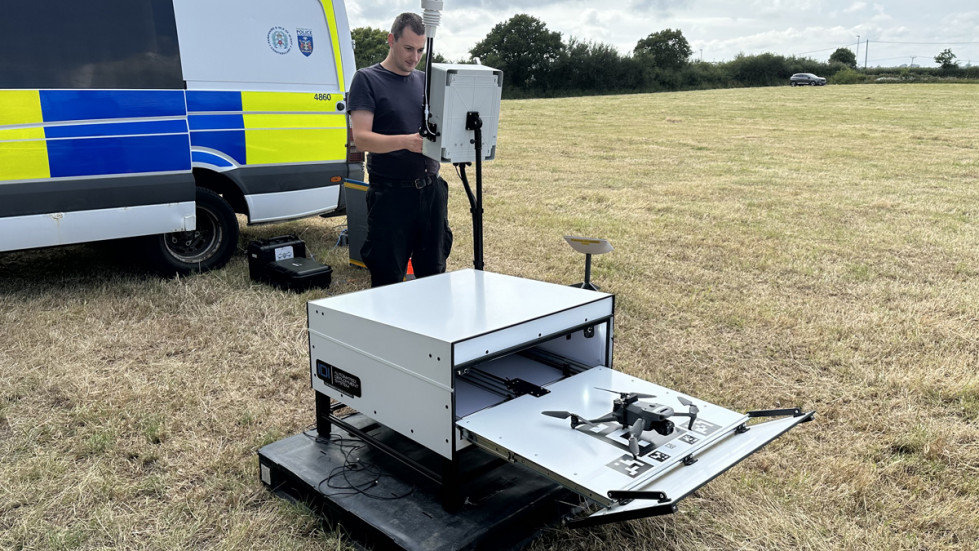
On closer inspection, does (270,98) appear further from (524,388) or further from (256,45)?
(524,388)

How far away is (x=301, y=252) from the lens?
5422mm

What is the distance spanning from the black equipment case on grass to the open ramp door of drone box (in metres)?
3.06

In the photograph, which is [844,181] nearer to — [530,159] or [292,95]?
[530,159]

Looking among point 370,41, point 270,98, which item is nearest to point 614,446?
point 270,98

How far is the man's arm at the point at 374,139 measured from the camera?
9.74 feet

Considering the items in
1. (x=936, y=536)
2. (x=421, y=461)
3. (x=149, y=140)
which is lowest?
(x=936, y=536)

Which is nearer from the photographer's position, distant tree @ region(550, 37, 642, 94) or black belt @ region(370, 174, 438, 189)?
black belt @ region(370, 174, 438, 189)

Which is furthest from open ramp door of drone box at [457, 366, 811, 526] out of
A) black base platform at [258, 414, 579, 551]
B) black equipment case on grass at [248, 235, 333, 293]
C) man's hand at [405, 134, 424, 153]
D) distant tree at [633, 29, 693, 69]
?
distant tree at [633, 29, 693, 69]

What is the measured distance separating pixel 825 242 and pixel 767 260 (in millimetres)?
1078

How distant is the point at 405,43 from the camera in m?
3.17

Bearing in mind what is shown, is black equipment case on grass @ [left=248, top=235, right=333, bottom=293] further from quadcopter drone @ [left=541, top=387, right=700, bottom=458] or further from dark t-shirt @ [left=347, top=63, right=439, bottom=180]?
quadcopter drone @ [left=541, top=387, right=700, bottom=458]

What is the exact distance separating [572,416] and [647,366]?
1.92 meters

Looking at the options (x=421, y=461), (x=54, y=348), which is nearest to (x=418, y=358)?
(x=421, y=461)

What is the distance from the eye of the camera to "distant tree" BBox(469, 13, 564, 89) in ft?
147
